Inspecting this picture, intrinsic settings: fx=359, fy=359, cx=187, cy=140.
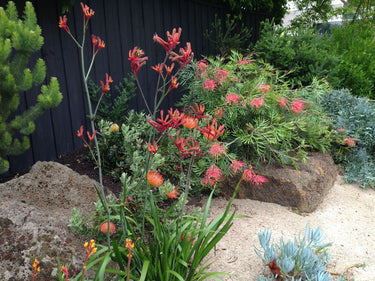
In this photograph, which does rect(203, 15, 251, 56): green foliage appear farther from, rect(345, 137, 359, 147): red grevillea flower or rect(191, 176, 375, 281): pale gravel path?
rect(191, 176, 375, 281): pale gravel path

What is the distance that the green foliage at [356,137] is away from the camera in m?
3.92

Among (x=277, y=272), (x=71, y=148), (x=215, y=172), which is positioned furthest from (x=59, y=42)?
(x=277, y=272)

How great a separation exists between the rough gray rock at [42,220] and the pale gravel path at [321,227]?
37.4 inches

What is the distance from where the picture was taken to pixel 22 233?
1.88 metres

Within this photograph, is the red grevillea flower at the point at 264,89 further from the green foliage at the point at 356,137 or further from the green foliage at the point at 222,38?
the green foliage at the point at 222,38

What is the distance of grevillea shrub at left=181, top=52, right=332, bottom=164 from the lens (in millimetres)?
3299

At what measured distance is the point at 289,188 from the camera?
3.28 metres

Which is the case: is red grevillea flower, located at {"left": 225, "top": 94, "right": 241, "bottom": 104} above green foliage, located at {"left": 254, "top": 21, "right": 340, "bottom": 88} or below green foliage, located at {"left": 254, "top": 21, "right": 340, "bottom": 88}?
below

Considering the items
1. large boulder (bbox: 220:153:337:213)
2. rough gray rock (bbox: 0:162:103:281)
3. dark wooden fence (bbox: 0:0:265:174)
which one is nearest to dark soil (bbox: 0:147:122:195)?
dark wooden fence (bbox: 0:0:265:174)

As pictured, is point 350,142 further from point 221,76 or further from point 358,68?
point 358,68

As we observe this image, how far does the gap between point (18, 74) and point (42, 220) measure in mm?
975

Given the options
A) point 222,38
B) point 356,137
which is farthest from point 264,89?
point 222,38

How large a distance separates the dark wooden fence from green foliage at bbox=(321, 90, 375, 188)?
86.1 inches

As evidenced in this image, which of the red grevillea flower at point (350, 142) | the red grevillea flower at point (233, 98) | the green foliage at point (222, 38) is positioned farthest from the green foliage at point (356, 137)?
the green foliage at point (222, 38)
